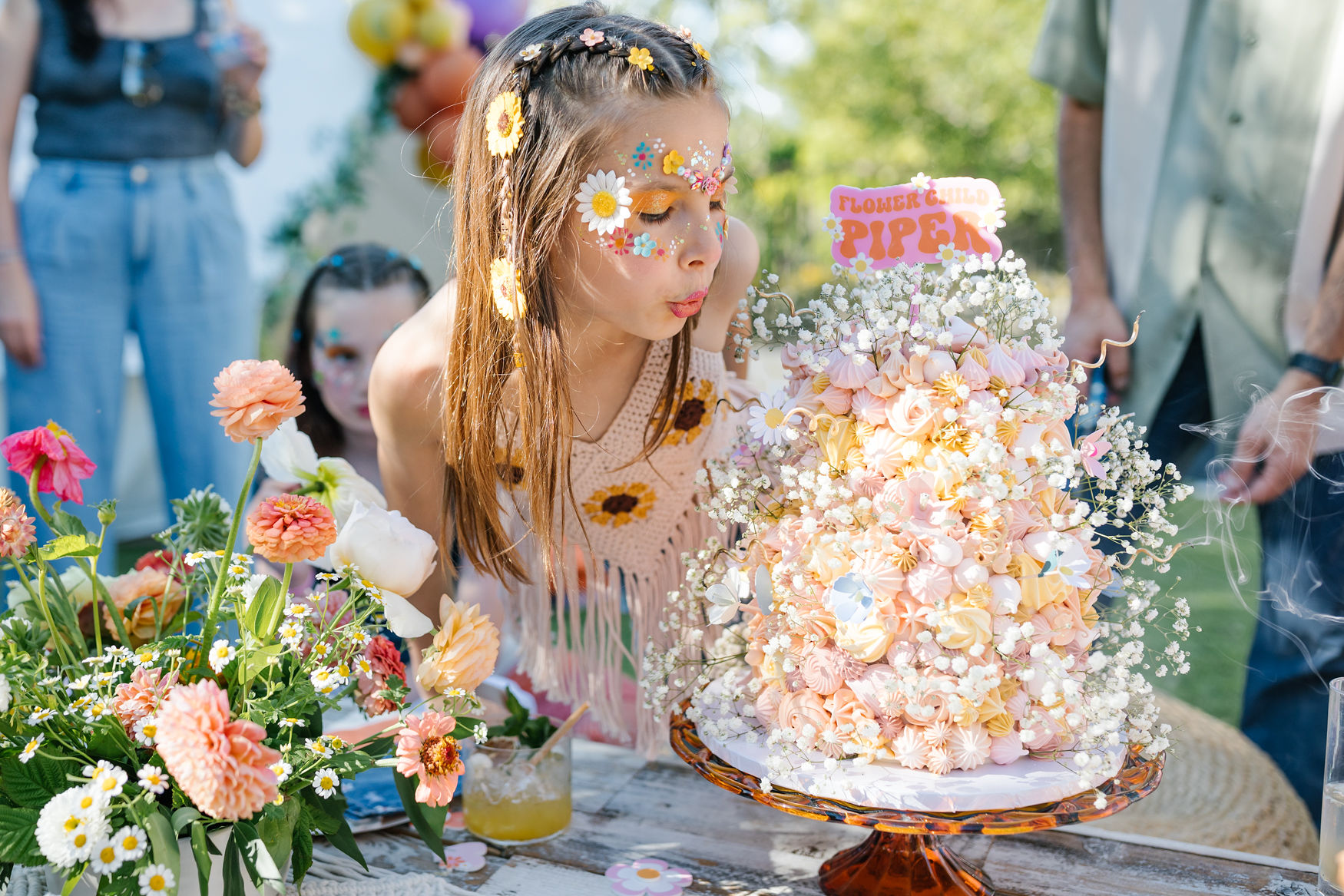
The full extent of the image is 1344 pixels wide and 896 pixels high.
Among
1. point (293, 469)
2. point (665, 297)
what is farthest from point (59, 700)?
point (665, 297)

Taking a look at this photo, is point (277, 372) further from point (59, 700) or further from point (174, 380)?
point (174, 380)

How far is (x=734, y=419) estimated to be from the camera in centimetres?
155

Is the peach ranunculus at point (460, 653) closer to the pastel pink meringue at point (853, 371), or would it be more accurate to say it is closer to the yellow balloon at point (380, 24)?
the pastel pink meringue at point (853, 371)

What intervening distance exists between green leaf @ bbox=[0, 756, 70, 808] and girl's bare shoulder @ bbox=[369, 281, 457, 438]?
59 centimetres

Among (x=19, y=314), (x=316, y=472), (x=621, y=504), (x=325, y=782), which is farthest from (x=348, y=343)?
(x=325, y=782)

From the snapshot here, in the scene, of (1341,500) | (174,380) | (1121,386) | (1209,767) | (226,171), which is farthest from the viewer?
(226,171)

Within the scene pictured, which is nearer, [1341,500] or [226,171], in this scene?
[1341,500]

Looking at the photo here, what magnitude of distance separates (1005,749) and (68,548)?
93cm

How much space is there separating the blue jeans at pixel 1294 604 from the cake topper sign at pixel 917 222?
29.9 inches

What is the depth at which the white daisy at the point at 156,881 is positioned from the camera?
80 cm

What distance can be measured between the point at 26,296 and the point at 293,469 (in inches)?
57.9

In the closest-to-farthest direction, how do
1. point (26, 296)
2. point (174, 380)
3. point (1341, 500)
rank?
point (1341, 500)
point (26, 296)
point (174, 380)

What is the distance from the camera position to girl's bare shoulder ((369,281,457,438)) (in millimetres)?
1312

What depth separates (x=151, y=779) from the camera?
83 centimetres
